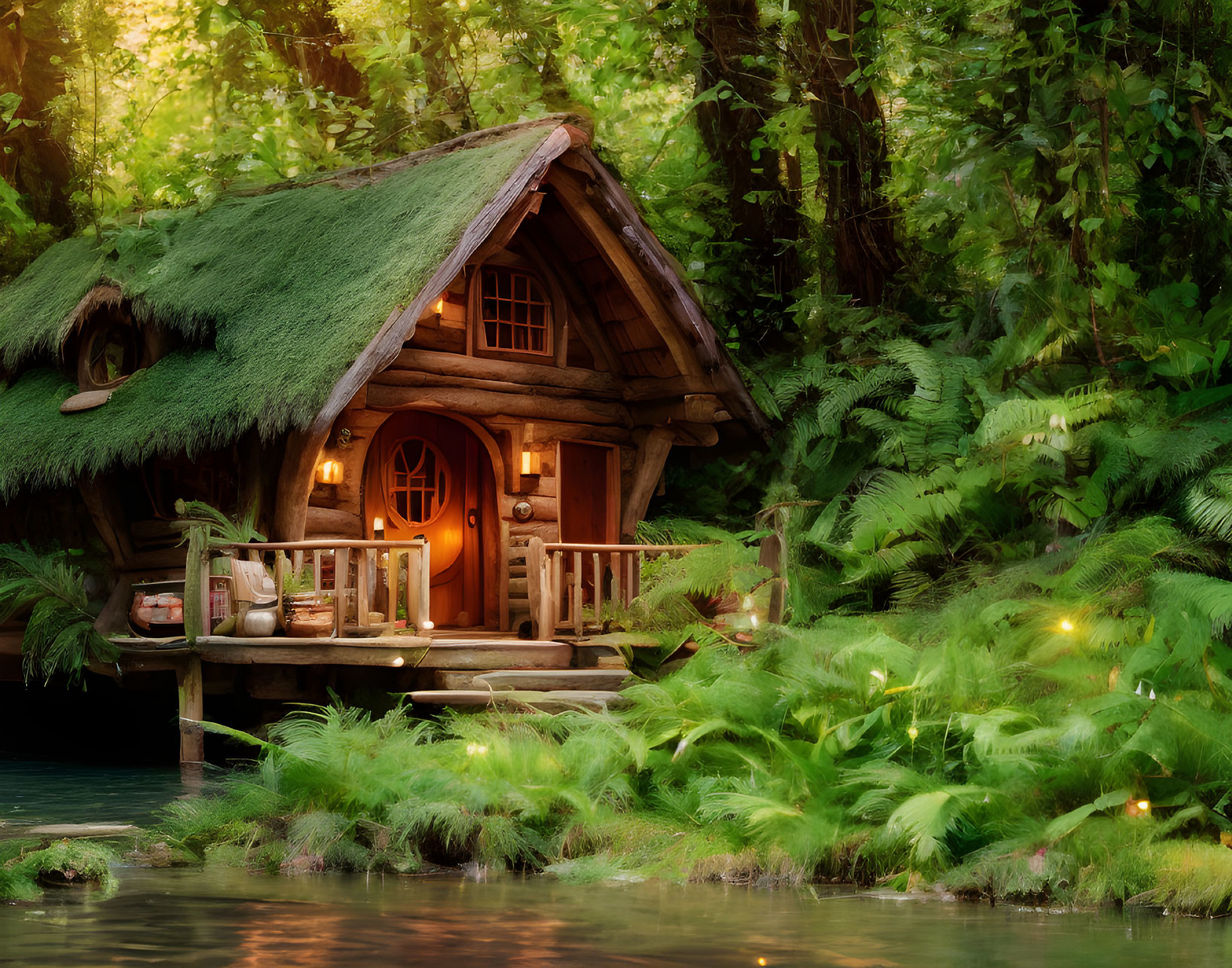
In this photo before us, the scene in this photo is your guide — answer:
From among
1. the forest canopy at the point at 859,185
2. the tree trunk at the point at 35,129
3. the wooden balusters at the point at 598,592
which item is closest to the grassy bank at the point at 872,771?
the forest canopy at the point at 859,185

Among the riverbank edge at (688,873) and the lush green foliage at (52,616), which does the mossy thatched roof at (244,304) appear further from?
the riverbank edge at (688,873)

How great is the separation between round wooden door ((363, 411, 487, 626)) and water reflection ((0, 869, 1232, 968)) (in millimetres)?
7381

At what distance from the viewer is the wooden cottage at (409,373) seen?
43.2 ft

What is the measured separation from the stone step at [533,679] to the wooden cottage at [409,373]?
2.22m

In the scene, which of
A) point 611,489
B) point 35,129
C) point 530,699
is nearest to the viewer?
point 530,699

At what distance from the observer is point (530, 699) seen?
10.5 meters

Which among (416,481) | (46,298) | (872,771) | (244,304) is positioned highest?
(46,298)

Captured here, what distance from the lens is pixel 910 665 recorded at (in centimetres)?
860

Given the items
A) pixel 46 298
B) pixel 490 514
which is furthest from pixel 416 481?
pixel 46 298

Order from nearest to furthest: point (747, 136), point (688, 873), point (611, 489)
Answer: point (688, 873) < point (611, 489) < point (747, 136)

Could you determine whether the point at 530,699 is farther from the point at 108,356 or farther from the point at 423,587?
the point at 108,356

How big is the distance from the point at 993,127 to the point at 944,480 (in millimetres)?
2902

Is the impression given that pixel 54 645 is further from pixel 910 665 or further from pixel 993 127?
pixel 993 127

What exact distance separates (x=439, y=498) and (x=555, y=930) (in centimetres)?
913
